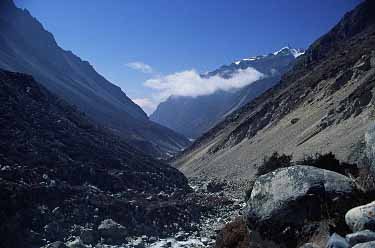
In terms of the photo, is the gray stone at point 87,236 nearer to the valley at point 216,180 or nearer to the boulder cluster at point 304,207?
the valley at point 216,180

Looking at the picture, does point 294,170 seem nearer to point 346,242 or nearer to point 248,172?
point 346,242

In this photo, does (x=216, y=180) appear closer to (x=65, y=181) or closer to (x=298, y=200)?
(x=65, y=181)

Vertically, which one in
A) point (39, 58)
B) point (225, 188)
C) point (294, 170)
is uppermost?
point (39, 58)

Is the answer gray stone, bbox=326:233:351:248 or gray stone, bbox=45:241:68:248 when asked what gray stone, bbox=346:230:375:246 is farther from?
gray stone, bbox=45:241:68:248

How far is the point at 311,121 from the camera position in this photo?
201ft

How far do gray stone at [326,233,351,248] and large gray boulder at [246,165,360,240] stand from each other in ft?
4.02

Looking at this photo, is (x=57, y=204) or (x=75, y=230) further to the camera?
(x=57, y=204)

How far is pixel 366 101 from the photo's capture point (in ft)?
165

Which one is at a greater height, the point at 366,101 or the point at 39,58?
the point at 39,58

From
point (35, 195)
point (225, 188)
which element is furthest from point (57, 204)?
point (225, 188)

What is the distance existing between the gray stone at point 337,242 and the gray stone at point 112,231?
2074cm

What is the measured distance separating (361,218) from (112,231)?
2176 cm

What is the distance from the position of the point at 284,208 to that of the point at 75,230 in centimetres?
2004

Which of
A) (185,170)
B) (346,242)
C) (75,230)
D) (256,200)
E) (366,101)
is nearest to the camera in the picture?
(346,242)
